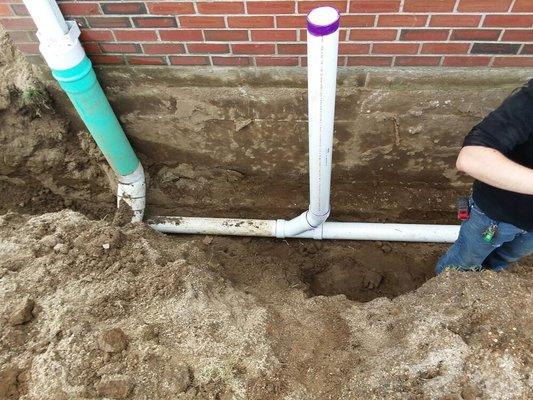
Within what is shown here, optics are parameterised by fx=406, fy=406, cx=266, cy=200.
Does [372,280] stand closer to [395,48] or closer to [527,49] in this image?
[395,48]

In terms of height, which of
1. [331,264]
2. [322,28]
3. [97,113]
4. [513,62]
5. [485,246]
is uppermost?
[322,28]

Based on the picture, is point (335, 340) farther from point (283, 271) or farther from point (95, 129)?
point (95, 129)

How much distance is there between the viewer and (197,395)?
4.76 feet

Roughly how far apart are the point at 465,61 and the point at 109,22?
1750 mm

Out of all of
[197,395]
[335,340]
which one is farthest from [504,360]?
[197,395]

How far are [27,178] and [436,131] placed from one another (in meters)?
2.67

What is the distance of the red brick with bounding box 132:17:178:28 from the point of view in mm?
1936

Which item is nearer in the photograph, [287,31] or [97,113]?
[287,31]

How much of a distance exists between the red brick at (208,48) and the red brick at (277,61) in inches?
6.9

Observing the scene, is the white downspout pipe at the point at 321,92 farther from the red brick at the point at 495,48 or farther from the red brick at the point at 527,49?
the red brick at the point at 527,49

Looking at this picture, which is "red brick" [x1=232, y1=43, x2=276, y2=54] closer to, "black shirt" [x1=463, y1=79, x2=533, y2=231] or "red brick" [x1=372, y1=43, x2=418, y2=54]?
"red brick" [x1=372, y1=43, x2=418, y2=54]

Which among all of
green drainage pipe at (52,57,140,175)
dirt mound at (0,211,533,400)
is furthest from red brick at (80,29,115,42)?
dirt mound at (0,211,533,400)

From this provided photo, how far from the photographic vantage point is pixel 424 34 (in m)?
1.88

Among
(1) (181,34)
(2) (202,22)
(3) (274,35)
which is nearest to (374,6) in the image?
(3) (274,35)
